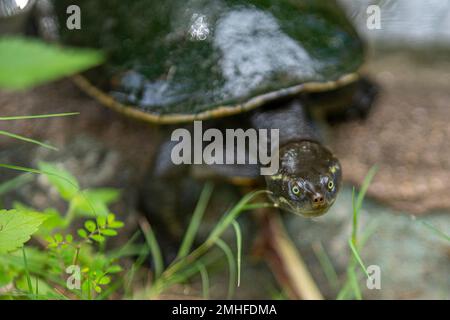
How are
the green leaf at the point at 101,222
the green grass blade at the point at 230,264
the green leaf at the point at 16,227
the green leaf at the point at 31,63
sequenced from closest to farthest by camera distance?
the green leaf at the point at 31,63 → the green leaf at the point at 16,227 → the green leaf at the point at 101,222 → the green grass blade at the point at 230,264

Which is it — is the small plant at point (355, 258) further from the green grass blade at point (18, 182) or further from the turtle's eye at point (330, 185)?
the green grass blade at point (18, 182)

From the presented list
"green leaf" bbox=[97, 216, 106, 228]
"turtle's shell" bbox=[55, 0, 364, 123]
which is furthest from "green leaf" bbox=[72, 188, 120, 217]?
"turtle's shell" bbox=[55, 0, 364, 123]

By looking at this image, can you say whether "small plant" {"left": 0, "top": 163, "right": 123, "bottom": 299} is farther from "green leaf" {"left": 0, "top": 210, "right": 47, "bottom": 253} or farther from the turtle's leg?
the turtle's leg

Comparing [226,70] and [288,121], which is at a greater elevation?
[226,70]

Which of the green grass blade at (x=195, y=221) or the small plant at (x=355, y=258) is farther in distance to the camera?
the green grass blade at (x=195, y=221)

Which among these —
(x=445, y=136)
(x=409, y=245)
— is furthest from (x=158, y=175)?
(x=445, y=136)

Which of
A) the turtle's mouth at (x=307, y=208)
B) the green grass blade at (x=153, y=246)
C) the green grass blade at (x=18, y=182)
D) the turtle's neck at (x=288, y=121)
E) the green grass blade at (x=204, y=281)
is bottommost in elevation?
the green grass blade at (x=204, y=281)

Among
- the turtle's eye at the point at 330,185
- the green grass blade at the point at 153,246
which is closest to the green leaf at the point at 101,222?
the green grass blade at the point at 153,246

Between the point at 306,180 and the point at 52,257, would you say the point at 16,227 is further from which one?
the point at 306,180

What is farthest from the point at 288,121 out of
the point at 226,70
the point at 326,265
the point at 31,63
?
the point at 31,63
